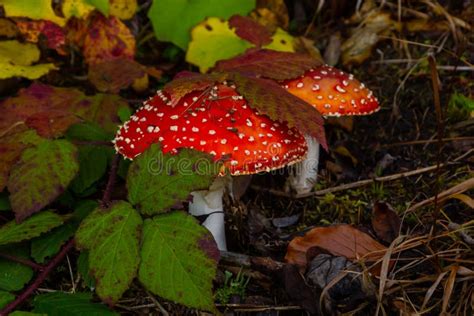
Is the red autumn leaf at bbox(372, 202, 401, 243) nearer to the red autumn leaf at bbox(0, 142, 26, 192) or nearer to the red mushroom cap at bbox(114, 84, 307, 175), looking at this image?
the red mushroom cap at bbox(114, 84, 307, 175)

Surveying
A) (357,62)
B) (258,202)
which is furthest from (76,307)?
(357,62)

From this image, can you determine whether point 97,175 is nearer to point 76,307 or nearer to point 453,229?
point 76,307

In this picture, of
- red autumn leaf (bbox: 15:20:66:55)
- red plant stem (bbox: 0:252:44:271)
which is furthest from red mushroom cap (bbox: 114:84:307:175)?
red autumn leaf (bbox: 15:20:66:55)

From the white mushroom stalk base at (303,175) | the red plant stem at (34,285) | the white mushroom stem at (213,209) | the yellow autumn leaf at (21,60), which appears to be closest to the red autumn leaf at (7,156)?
the red plant stem at (34,285)

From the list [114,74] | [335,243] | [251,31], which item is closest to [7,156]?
[114,74]

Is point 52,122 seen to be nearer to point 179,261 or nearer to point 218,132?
point 218,132

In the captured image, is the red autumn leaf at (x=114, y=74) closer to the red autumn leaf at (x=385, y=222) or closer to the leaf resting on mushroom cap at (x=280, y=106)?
the leaf resting on mushroom cap at (x=280, y=106)

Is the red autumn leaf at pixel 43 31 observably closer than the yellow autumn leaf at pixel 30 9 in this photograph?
No
